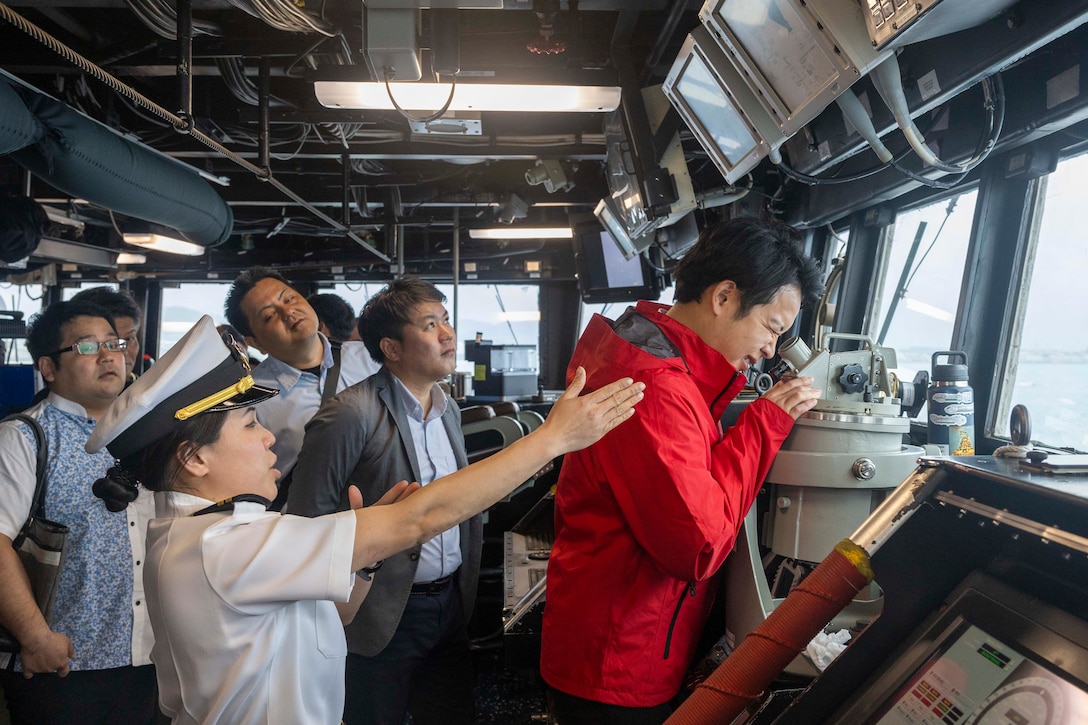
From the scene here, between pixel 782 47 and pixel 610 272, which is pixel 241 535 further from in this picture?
pixel 610 272

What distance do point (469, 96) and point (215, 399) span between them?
76.5 inches

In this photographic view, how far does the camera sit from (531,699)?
3.11 m

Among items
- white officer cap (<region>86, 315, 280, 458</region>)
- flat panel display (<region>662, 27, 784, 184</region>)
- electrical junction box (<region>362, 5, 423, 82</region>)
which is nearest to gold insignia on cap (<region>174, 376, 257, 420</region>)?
white officer cap (<region>86, 315, 280, 458</region>)

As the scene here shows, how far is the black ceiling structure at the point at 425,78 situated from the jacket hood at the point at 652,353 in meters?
1.06

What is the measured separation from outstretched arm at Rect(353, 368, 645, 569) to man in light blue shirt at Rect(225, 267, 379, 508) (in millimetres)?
1541

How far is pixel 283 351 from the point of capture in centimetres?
270

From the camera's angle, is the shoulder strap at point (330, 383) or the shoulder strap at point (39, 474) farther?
the shoulder strap at point (330, 383)

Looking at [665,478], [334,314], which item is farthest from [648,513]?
[334,314]

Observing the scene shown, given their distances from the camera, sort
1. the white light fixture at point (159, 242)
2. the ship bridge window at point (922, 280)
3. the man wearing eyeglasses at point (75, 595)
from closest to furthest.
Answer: the man wearing eyeglasses at point (75, 595) → the ship bridge window at point (922, 280) → the white light fixture at point (159, 242)

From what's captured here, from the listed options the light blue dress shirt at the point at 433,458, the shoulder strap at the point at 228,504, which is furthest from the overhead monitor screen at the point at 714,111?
the shoulder strap at the point at 228,504

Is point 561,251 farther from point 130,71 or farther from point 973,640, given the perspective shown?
point 973,640

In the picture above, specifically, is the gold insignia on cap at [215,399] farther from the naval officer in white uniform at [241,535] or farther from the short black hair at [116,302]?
the short black hair at [116,302]

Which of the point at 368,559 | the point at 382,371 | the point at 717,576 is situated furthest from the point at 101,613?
the point at 717,576

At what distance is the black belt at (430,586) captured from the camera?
6.86 feet
